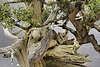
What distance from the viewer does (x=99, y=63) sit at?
5.61 m

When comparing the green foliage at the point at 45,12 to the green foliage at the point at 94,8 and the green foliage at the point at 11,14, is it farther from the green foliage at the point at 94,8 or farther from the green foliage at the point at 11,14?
the green foliage at the point at 94,8

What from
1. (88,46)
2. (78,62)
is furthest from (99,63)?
(78,62)

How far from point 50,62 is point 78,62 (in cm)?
53

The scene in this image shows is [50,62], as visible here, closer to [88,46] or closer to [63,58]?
[63,58]

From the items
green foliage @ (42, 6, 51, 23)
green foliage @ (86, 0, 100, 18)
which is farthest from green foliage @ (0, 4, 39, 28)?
green foliage @ (42, 6, 51, 23)

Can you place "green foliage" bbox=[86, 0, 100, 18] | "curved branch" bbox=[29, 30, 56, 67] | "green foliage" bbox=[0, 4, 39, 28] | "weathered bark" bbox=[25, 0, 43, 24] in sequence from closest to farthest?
"green foliage" bbox=[86, 0, 100, 18] < "green foliage" bbox=[0, 4, 39, 28] < "curved branch" bbox=[29, 30, 56, 67] < "weathered bark" bbox=[25, 0, 43, 24]

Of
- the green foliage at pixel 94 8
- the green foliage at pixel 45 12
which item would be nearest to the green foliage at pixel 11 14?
the green foliage at pixel 94 8

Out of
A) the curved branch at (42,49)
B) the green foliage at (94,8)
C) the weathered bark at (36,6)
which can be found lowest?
the curved branch at (42,49)

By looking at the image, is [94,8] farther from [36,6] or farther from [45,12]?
[45,12]

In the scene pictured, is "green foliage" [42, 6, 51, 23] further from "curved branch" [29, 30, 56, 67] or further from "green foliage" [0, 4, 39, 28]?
"green foliage" [0, 4, 39, 28]

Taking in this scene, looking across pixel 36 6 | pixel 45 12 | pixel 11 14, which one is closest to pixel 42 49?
pixel 11 14

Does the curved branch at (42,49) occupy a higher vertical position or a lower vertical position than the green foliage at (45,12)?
lower

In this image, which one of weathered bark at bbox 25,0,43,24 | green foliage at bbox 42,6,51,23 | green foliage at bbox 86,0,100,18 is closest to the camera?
green foliage at bbox 86,0,100,18

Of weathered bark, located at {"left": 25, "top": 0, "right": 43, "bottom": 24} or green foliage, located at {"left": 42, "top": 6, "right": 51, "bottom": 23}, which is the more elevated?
weathered bark, located at {"left": 25, "top": 0, "right": 43, "bottom": 24}
